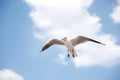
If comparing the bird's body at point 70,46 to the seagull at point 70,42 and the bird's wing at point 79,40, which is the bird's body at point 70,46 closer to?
the seagull at point 70,42

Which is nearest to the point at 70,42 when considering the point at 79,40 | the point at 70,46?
the point at 70,46

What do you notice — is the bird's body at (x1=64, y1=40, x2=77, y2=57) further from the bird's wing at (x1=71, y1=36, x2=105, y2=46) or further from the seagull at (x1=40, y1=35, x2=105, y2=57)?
the bird's wing at (x1=71, y1=36, x2=105, y2=46)

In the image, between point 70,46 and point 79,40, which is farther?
point 79,40

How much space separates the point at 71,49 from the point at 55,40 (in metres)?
1.45

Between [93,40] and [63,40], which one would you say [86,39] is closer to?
[93,40]

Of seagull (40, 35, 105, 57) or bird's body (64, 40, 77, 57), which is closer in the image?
bird's body (64, 40, 77, 57)

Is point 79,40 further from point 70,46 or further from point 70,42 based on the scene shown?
point 70,46

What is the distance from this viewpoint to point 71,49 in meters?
7.86

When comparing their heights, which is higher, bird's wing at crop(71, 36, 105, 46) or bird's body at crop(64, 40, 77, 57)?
bird's wing at crop(71, 36, 105, 46)

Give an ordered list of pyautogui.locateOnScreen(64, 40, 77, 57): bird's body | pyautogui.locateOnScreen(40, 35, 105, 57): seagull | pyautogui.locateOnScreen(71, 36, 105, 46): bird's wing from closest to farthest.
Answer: pyautogui.locateOnScreen(64, 40, 77, 57): bird's body, pyautogui.locateOnScreen(40, 35, 105, 57): seagull, pyautogui.locateOnScreen(71, 36, 105, 46): bird's wing

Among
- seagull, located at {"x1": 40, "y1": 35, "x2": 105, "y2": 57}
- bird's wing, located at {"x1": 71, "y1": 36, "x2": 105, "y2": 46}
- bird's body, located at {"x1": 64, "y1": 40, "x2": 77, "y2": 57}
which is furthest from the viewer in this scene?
bird's wing, located at {"x1": 71, "y1": 36, "x2": 105, "y2": 46}

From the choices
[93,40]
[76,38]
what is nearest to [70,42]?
[76,38]

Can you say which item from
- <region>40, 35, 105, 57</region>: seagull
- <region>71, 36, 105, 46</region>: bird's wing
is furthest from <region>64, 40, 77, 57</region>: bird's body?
<region>71, 36, 105, 46</region>: bird's wing

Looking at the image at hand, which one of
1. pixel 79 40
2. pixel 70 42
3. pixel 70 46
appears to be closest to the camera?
pixel 70 46
